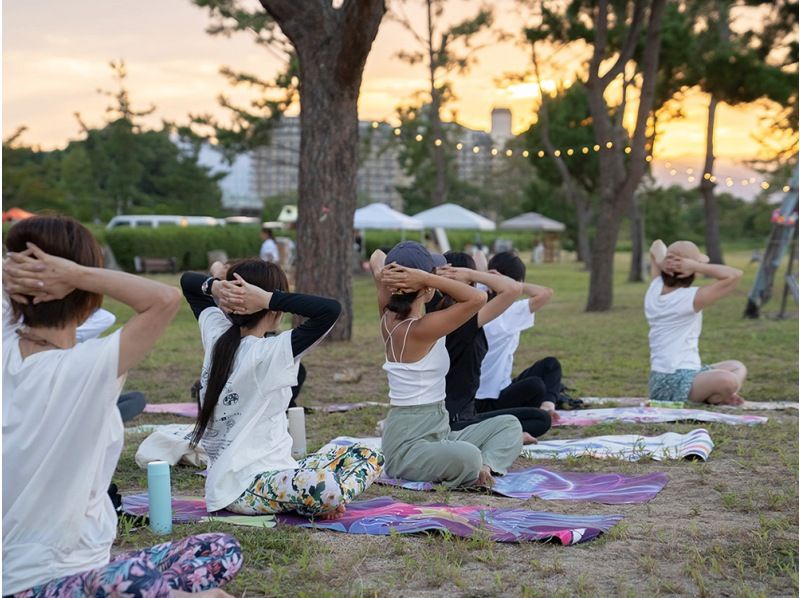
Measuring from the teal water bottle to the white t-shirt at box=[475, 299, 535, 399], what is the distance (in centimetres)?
287

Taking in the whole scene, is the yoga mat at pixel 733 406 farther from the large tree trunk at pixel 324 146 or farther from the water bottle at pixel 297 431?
the large tree trunk at pixel 324 146

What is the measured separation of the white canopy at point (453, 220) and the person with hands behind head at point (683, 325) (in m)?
21.4

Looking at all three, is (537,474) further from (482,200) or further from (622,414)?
(482,200)

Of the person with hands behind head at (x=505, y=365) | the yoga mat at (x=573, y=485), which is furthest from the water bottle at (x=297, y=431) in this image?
the person with hands behind head at (x=505, y=365)

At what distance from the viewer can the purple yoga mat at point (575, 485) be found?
4465 millimetres

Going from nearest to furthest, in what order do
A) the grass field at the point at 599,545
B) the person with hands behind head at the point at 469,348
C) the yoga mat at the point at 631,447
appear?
1. the grass field at the point at 599,545
2. the person with hands behind head at the point at 469,348
3. the yoga mat at the point at 631,447

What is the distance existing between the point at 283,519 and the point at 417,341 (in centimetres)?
105

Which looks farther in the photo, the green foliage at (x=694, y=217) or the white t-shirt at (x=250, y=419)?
the green foliage at (x=694, y=217)

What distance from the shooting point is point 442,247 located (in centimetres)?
3262

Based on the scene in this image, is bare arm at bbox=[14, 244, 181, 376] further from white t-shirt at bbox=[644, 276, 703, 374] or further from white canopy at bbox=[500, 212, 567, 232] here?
white canopy at bbox=[500, 212, 567, 232]

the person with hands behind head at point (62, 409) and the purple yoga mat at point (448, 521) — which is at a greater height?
the person with hands behind head at point (62, 409)

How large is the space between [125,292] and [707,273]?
5480mm

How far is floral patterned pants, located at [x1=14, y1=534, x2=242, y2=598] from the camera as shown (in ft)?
7.78

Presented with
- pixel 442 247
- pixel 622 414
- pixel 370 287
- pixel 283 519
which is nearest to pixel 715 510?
pixel 283 519
